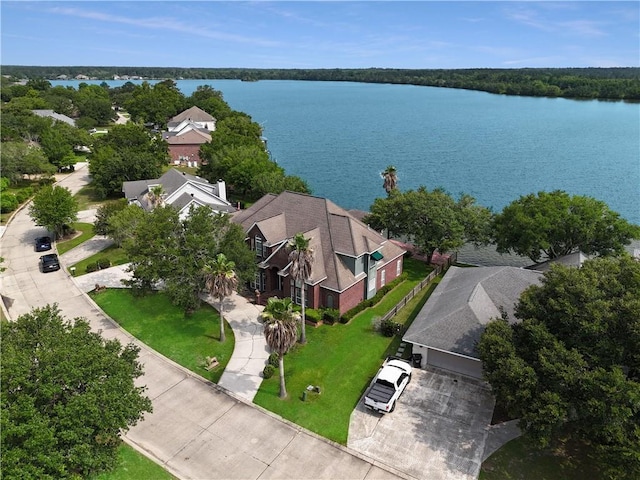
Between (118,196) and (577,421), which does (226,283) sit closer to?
(577,421)

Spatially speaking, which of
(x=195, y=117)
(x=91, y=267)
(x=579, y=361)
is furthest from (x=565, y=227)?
(x=195, y=117)

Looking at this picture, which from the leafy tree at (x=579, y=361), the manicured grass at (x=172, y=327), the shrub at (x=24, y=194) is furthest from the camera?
the shrub at (x=24, y=194)

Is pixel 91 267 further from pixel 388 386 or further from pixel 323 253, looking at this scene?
pixel 388 386

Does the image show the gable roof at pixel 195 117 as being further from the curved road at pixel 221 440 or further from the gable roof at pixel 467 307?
the gable roof at pixel 467 307

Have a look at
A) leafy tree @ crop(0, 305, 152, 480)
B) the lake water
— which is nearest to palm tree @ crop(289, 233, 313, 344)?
leafy tree @ crop(0, 305, 152, 480)

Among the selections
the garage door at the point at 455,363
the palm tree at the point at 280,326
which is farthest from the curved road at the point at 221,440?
the garage door at the point at 455,363

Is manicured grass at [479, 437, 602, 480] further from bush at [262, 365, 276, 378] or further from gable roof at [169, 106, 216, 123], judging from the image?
gable roof at [169, 106, 216, 123]

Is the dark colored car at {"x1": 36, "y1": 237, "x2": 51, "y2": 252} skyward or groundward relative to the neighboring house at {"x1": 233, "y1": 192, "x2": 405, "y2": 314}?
groundward
